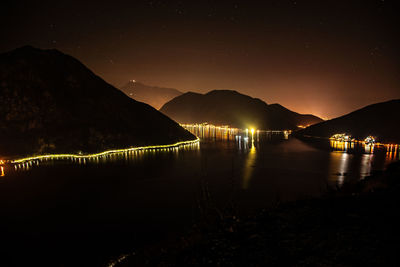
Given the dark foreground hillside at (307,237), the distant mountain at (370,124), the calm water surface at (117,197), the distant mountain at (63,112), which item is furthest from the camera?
the distant mountain at (370,124)

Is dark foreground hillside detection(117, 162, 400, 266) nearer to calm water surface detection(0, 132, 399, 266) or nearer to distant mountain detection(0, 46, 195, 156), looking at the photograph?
calm water surface detection(0, 132, 399, 266)

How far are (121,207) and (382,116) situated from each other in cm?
11791

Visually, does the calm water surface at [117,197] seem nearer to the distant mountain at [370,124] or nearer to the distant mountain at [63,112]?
the distant mountain at [63,112]

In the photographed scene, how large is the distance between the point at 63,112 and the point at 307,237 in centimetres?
6358

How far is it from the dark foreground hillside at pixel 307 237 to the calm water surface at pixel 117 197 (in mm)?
1604

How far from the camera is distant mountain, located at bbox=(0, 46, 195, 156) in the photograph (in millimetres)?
47562

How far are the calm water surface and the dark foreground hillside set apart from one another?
160 centimetres

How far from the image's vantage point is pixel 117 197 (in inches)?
805

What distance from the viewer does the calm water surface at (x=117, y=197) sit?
1259cm

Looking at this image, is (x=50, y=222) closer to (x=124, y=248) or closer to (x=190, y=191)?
(x=124, y=248)

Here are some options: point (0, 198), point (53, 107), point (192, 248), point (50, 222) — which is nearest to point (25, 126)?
point (53, 107)

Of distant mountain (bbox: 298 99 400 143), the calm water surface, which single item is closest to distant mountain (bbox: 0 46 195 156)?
the calm water surface

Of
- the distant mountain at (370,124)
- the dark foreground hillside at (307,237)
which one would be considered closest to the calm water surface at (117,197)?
the dark foreground hillside at (307,237)

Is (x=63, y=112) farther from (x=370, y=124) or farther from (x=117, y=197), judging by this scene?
(x=370, y=124)
